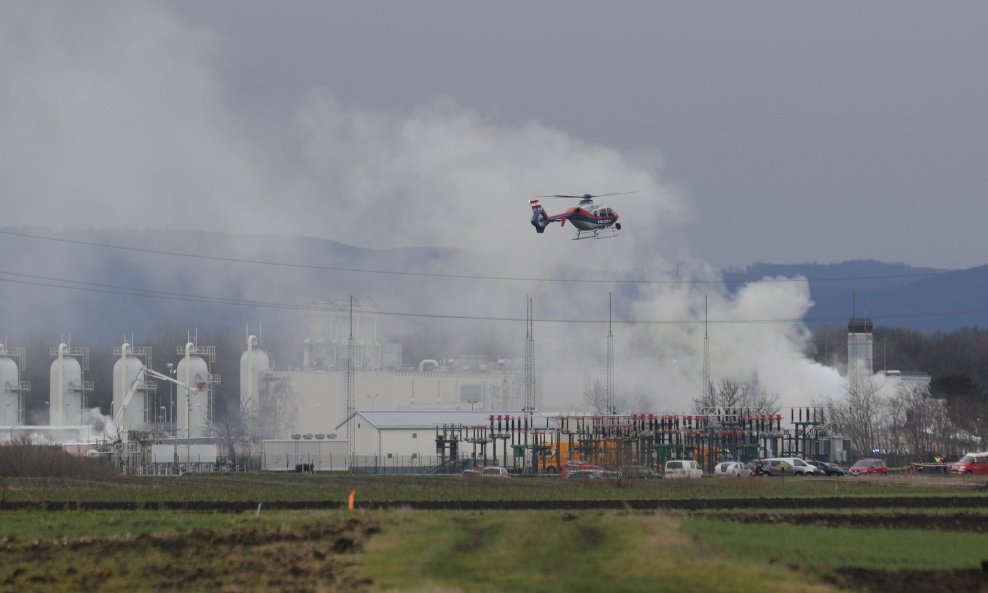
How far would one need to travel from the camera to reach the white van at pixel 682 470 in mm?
92338

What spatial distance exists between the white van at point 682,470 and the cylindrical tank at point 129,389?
7450 centimetres

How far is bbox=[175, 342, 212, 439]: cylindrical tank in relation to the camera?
165625 millimetres

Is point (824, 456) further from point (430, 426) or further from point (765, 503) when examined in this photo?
point (765, 503)

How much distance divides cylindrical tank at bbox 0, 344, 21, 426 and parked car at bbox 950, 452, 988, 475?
10867 centimetres

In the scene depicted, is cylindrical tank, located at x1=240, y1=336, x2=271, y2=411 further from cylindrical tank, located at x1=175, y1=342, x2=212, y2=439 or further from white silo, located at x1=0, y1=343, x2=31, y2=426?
white silo, located at x1=0, y1=343, x2=31, y2=426

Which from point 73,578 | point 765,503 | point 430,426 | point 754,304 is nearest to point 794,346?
point 754,304

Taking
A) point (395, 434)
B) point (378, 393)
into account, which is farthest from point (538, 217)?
point (378, 393)

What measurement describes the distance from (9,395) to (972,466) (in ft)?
365

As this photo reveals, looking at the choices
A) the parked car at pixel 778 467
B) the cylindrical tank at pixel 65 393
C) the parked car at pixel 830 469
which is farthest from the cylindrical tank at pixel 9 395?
the parked car at pixel 830 469

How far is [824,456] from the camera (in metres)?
121

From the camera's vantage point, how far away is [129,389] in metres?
170

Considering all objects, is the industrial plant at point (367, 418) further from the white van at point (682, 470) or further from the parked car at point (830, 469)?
the parked car at point (830, 469)

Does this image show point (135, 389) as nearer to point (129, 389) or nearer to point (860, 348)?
point (129, 389)

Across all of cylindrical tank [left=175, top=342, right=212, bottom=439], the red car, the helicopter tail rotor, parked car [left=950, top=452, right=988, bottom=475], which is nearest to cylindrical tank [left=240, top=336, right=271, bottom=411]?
cylindrical tank [left=175, top=342, right=212, bottom=439]
